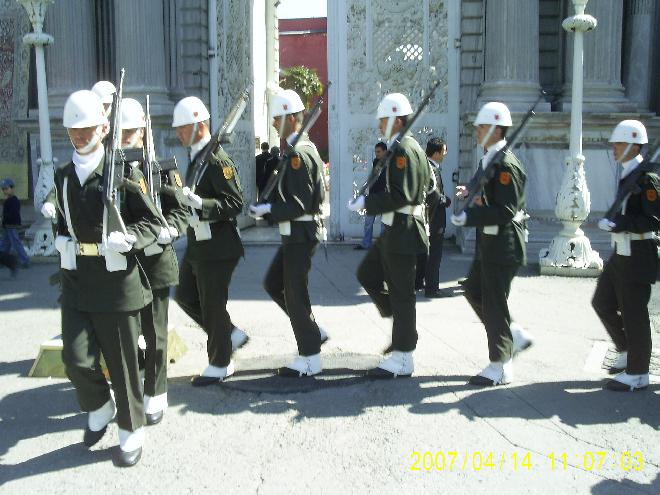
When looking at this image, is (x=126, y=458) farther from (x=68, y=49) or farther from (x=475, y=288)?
(x=68, y=49)

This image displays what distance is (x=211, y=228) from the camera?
6.02 metres

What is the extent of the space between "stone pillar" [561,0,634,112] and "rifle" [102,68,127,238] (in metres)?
8.76

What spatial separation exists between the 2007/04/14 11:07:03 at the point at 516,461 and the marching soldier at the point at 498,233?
49.5 inches

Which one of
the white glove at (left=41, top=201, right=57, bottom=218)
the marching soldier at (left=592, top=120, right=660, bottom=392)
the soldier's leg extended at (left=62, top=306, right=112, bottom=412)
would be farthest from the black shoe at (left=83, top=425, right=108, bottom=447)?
the marching soldier at (left=592, top=120, right=660, bottom=392)

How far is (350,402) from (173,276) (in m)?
1.50

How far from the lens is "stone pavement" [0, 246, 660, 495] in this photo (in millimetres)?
4504

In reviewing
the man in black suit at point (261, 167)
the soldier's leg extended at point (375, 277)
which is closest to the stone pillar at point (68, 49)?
the man in black suit at point (261, 167)

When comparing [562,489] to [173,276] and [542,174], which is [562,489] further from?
[542,174]

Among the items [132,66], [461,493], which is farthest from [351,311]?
[132,66]

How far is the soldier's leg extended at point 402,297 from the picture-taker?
6195 mm

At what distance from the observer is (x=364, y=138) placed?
13.3 m

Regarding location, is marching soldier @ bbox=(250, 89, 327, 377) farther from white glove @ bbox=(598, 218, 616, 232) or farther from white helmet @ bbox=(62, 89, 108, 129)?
white glove @ bbox=(598, 218, 616, 232)

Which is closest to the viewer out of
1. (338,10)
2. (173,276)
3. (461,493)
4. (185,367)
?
(461,493)

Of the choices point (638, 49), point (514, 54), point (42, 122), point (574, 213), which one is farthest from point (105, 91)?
point (638, 49)
